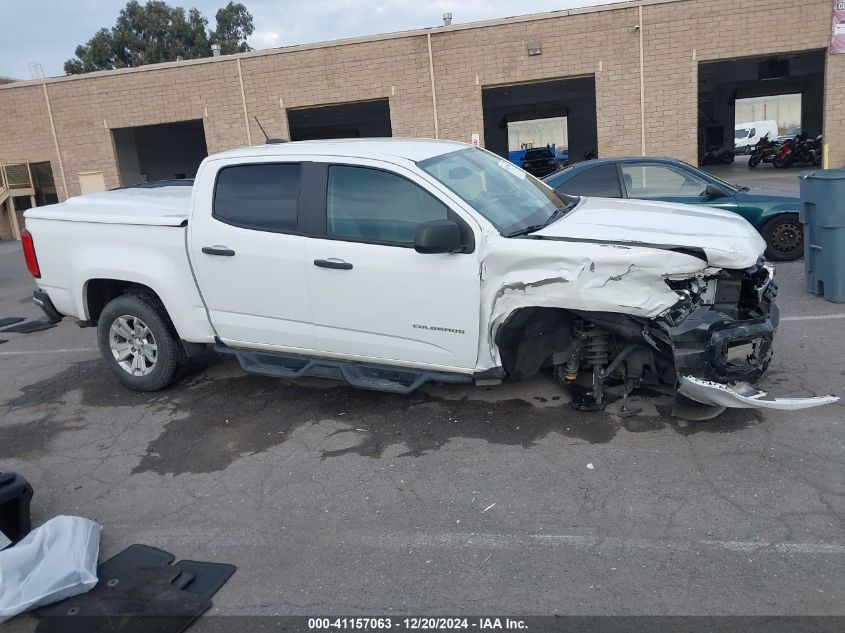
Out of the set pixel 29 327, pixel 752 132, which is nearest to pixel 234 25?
pixel 752 132

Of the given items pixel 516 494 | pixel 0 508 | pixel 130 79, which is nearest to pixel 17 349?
pixel 0 508

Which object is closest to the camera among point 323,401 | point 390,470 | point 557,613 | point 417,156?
point 557,613

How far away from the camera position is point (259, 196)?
535 cm

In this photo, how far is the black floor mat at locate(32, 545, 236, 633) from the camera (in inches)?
125

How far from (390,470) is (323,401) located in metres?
1.40

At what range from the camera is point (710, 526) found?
12.0 ft

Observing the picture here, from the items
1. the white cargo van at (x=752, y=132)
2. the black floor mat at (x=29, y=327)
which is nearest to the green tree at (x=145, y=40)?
the white cargo van at (x=752, y=132)

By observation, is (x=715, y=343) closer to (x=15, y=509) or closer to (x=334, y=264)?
(x=334, y=264)

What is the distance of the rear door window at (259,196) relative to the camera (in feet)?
17.1

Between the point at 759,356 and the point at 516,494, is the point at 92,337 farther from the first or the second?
the point at 759,356

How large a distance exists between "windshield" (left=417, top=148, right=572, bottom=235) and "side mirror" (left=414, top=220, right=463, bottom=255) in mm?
368

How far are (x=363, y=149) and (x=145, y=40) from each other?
56362mm

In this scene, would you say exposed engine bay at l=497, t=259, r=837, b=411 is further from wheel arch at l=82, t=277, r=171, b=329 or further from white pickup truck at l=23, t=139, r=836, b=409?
wheel arch at l=82, t=277, r=171, b=329

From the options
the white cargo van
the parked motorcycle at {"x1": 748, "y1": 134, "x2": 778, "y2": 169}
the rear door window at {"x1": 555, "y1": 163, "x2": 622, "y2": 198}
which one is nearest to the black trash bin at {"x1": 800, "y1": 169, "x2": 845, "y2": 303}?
the rear door window at {"x1": 555, "y1": 163, "x2": 622, "y2": 198}
